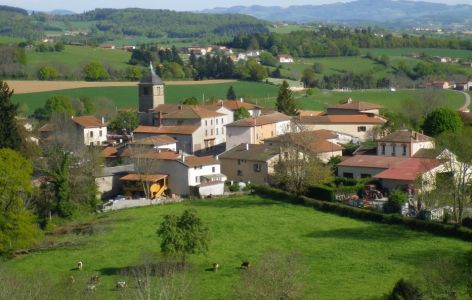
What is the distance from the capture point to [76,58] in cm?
10375

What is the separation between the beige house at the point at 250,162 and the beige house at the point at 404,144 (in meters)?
5.38

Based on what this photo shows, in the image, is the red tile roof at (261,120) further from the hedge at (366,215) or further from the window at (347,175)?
the hedge at (366,215)

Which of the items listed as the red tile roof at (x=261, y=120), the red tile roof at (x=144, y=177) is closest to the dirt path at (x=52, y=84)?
the red tile roof at (x=261, y=120)

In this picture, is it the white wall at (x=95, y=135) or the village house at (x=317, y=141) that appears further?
the white wall at (x=95, y=135)

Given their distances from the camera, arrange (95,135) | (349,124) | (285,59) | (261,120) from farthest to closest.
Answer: (285,59) < (95,135) < (349,124) < (261,120)

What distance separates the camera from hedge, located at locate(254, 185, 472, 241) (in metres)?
29.7

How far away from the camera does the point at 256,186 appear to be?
131ft

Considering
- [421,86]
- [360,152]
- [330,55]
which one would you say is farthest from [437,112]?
[330,55]

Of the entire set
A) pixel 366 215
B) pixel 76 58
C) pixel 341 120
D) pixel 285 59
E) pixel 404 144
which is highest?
pixel 76 58

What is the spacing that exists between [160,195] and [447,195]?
48.6 feet

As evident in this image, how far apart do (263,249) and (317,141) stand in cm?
1792

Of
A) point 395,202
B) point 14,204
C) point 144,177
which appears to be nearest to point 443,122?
point 395,202

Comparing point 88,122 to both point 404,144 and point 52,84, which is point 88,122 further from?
point 52,84

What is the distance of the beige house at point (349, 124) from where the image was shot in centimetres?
5516
